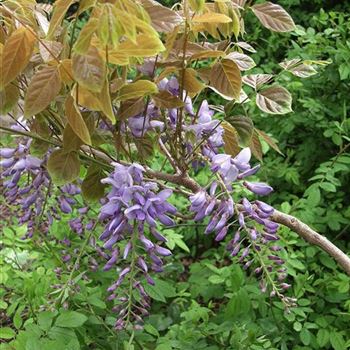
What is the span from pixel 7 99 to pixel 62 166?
0.17 meters

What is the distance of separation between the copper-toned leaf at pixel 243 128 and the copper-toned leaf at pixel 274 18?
0.20m

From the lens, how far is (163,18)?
112 centimetres

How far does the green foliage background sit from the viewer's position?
5.84 ft

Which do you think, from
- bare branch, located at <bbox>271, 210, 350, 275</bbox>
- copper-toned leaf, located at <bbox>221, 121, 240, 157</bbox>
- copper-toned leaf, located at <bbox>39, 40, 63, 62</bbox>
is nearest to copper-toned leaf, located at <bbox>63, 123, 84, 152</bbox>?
copper-toned leaf, located at <bbox>39, 40, 63, 62</bbox>

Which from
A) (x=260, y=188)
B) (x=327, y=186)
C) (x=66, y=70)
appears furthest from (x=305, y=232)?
(x=327, y=186)

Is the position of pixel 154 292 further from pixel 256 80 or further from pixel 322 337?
pixel 256 80

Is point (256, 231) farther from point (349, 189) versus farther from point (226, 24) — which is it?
point (349, 189)

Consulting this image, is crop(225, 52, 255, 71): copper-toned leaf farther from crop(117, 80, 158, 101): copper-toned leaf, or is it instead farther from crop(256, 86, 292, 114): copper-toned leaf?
crop(117, 80, 158, 101): copper-toned leaf

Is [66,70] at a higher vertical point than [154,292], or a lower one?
higher

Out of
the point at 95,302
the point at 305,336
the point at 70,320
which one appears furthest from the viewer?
the point at 305,336

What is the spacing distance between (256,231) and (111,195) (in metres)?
0.30

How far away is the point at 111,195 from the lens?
1189 mm

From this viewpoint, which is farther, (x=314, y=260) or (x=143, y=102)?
(x=314, y=260)

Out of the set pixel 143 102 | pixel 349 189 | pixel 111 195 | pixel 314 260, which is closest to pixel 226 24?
pixel 143 102
